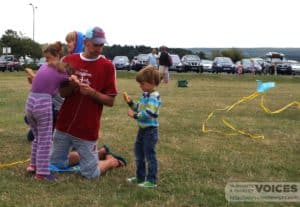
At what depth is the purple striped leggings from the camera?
582 cm

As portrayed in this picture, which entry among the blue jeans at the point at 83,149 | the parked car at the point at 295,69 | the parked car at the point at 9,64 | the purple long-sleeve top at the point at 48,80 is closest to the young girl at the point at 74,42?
the purple long-sleeve top at the point at 48,80

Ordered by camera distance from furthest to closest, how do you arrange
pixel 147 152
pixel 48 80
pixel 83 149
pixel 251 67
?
1. pixel 251 67
2. pixel 83 149
3. pixel 48 80
4. pixel 147 152

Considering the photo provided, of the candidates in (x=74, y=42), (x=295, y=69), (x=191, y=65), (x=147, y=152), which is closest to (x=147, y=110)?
(x=147, y=152)

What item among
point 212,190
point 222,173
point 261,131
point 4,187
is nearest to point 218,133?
point 261,131

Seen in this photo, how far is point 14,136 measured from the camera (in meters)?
8.62

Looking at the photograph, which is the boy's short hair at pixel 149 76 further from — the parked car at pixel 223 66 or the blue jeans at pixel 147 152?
the parked car at pixel 223 66

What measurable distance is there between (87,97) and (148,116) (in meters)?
0.79

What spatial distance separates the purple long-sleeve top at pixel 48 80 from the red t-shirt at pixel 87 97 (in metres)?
0.17

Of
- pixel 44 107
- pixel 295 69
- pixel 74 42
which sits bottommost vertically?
pixel 295 69

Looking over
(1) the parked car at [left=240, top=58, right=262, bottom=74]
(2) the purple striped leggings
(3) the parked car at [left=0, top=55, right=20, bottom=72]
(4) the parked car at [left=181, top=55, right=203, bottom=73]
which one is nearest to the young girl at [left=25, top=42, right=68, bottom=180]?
(2) the purple striped leggings

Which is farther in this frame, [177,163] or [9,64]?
[9,64]

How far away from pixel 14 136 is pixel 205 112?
5.31m

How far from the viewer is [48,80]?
5801 mm

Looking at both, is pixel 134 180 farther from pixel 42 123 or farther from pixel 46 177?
pixel 42 123
